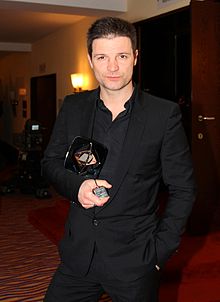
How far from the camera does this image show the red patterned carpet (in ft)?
10.5

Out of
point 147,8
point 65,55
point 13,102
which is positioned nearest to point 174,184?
point 147,8

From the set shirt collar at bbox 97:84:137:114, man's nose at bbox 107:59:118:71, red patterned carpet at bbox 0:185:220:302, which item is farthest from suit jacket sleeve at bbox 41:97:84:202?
red patterned carpet at bbox 0:185:220:302

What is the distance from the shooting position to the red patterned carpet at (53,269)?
126 inches

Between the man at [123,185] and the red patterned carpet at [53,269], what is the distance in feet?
5.55

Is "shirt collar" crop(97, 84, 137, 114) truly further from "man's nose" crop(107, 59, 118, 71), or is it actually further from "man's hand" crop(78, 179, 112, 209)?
"man's hand" crop(78, 179, 112, 209)

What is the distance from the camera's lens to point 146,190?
152cm

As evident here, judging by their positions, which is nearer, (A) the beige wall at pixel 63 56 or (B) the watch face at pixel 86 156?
(B) the watch face at pixel 86 156

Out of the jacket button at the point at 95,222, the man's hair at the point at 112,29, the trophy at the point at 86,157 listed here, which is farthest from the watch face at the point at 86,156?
the man's hair at the point at 112,29

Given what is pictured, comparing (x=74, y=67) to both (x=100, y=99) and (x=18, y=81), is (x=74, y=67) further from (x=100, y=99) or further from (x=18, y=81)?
(x=100, y=99)

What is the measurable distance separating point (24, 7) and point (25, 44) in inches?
198

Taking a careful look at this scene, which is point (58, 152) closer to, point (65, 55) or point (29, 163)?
point (29, 163)

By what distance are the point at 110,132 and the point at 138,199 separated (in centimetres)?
25

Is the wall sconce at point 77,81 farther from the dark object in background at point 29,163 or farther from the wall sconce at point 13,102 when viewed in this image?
the wall sconce at point 13,102

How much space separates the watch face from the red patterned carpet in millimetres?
1914
